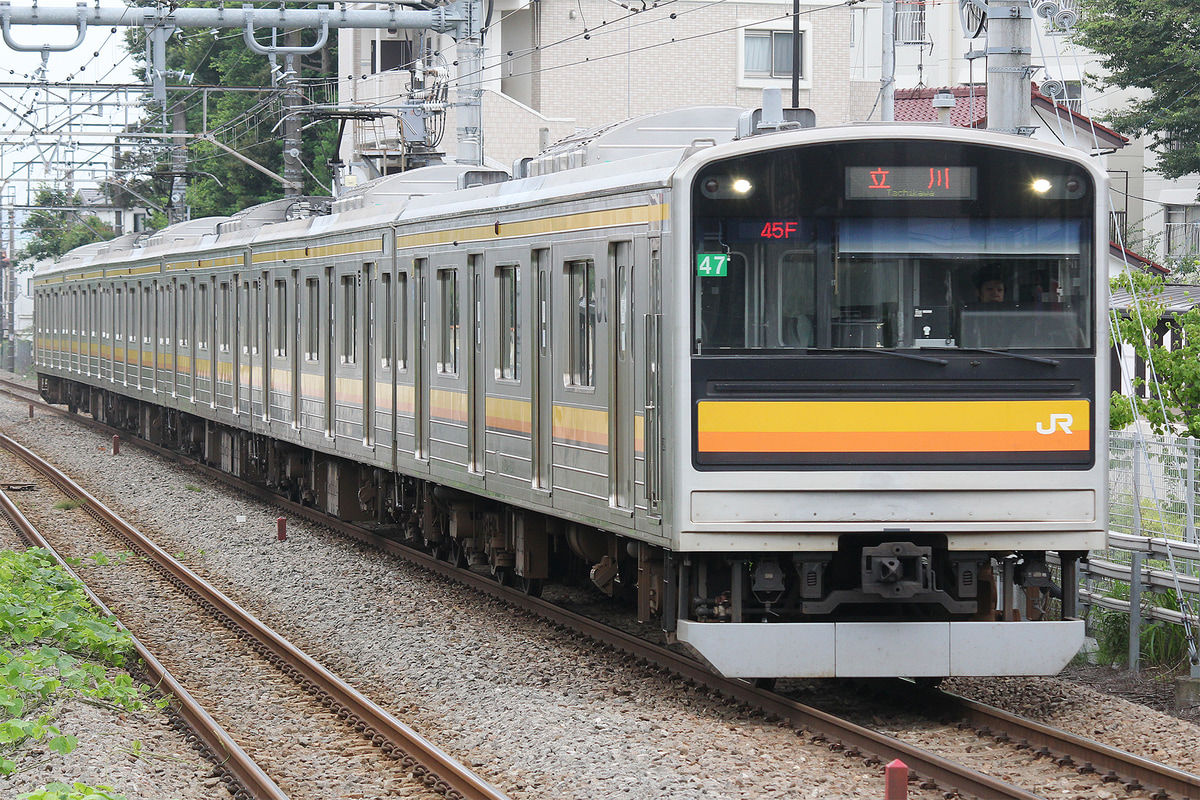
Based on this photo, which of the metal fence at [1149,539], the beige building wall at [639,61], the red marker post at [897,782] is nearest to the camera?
the red marker post at [897,782]

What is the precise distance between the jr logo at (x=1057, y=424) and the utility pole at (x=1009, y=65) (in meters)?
3.40

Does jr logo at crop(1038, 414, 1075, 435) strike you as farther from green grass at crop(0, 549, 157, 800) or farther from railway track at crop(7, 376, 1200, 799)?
green grass at crop(0, 549, 157, 800)

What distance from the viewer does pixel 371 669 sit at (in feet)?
33.4

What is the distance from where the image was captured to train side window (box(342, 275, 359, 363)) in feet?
48.9

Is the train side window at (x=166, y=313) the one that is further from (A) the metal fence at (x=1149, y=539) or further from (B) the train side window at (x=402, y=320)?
(A) the metal fence at (x=1149, y=539)

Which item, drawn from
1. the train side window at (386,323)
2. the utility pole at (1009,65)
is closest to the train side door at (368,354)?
the train side window at (386,323)

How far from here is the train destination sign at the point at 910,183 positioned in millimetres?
8109

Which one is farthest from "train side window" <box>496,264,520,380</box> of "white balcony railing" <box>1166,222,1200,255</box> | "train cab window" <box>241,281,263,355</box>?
"white balcony railing" <box>1166,222,1200,255</box>

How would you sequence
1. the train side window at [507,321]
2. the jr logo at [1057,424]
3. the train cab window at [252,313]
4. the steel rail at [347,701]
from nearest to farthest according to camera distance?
the steel rail at [347,701], the jr logo at [1057,424], the train side window at [507,321], the train cab window at [252,313]

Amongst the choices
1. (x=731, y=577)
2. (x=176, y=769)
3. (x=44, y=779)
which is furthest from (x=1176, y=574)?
(x=44, y=779)

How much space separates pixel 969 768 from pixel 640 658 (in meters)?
2.99

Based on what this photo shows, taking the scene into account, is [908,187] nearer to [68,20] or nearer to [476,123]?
[476,123]

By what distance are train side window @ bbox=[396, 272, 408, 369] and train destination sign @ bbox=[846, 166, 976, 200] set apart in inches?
229

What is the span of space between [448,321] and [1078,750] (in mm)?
6118
